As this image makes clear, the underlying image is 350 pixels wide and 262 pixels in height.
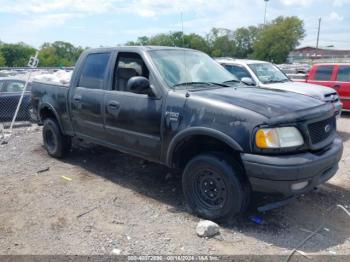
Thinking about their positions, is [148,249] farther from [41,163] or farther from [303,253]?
[41,163]

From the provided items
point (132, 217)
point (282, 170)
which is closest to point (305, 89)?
point (282, 170)

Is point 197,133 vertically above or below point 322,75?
above

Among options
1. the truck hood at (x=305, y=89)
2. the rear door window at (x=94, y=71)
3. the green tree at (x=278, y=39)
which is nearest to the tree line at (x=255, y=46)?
the green tree at (x=278, y=39)

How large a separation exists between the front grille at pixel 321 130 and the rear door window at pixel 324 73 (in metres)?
7.62

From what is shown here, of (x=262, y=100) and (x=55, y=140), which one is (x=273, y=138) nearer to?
(x=262, y=100)

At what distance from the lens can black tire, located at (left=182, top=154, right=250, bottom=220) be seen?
12.7 ft

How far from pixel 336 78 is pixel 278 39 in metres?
69.2

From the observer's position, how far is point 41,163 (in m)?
6.60

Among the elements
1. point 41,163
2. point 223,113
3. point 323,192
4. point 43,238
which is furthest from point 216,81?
point 41,163

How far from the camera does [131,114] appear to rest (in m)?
4.79

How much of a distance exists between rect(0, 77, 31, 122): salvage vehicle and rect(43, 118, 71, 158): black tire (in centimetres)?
447

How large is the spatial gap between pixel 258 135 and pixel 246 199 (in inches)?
29.3

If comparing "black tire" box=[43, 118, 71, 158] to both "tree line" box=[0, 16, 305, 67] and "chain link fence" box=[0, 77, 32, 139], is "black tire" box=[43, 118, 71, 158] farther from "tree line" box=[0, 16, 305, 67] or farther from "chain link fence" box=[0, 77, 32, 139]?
"tree line" box=[0, 16, 305, 67]

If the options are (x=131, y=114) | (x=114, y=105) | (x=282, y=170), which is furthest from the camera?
(x=114, y=105)
